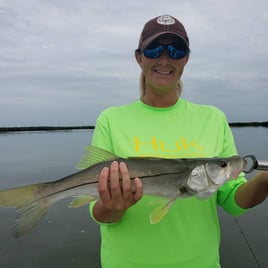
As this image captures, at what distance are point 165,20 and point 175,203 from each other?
1.76 metres

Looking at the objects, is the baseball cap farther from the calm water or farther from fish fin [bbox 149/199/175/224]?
the calm water

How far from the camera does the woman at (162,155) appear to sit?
3.07 m

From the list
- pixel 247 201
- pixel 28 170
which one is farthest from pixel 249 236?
pixel 28 170

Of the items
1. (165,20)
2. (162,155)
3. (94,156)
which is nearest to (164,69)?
(165,20)

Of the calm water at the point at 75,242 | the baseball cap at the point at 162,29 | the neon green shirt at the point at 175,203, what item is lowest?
the calm water at the point at 75,242

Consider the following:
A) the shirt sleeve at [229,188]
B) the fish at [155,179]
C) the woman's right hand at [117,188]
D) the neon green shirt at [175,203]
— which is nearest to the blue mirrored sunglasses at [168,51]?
the neon green shirt at [175,203]

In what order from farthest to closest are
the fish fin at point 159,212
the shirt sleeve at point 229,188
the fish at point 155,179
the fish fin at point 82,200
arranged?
the shirt sleeve at point 229,188
the fish fin at point 82,200
the fish at point 155,179
the fish fin at point 159,212

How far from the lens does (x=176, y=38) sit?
11.5ft

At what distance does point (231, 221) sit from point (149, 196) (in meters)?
9.33

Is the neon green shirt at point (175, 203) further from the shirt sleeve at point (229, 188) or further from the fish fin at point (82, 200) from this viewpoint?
the fish fin at point (82, 200)

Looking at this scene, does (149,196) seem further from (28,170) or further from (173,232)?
(28,170)

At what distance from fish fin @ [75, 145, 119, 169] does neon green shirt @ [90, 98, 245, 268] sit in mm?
149

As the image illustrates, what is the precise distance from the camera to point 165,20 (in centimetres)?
360

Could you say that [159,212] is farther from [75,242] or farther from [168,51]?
[75,242]
